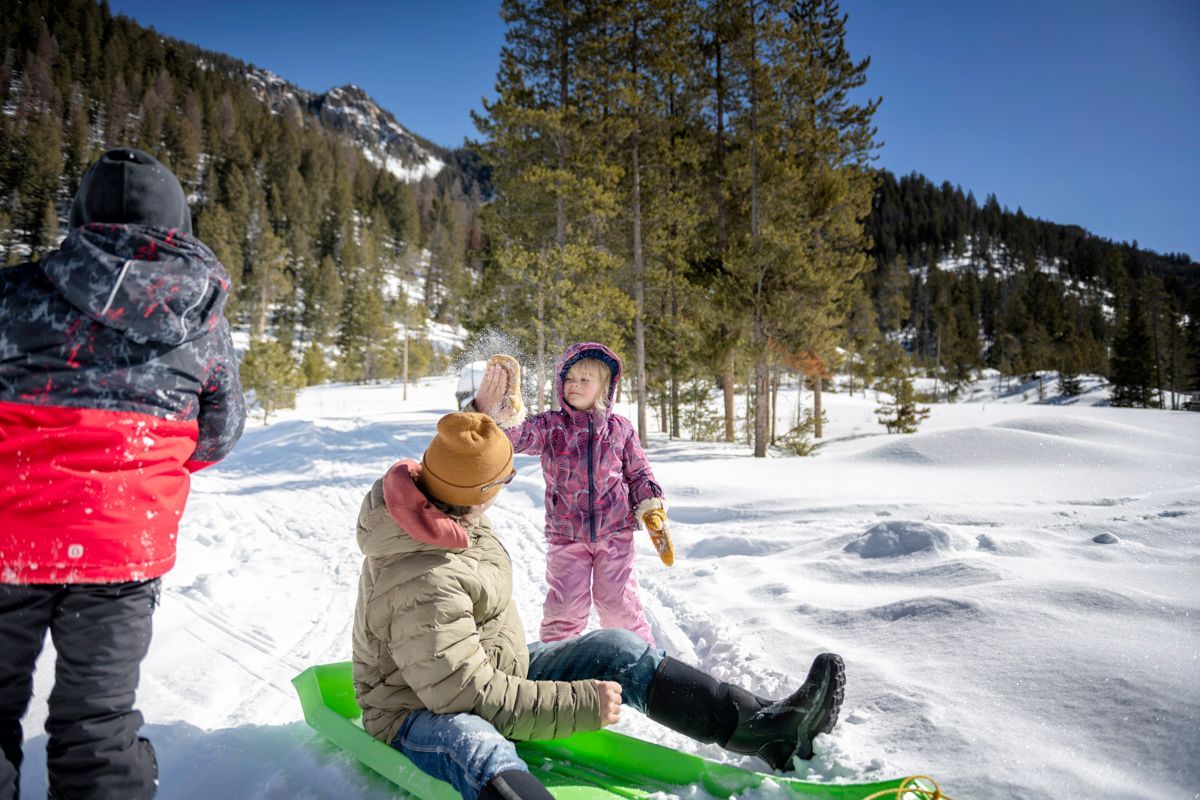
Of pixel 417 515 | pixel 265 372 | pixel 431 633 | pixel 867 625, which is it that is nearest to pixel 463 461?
pixel 417 515

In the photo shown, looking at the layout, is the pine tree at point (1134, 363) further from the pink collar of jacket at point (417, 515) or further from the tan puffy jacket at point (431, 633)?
the pink collar of jacket at point (417, 515)

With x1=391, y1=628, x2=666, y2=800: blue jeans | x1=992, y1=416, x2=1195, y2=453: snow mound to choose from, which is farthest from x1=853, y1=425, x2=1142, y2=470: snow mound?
x1=391, y1=628, x2=666, y2=800: blue jeans

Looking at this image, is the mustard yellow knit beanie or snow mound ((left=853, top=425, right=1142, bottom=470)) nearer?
the mustard yellow knit beanie

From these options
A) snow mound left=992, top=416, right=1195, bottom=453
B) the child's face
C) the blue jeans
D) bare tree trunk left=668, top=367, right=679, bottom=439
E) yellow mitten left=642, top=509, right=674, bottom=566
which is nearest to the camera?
the blue jeans

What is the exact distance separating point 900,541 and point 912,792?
3058 mm

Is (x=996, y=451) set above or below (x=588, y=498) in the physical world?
below

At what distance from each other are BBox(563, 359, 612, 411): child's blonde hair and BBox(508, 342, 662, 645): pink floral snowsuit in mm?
29

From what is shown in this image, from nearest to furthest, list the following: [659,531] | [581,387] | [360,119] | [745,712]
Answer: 1. [745,712]
2. [659,531]
3. [581,387]
4. [360,119]

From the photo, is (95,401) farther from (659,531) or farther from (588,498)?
(659,531)

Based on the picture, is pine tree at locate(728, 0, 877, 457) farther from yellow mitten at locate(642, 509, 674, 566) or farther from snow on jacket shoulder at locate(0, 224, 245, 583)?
snow on jacket shoulder at locate(0, 224, 245, 583)

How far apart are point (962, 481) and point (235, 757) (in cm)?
968

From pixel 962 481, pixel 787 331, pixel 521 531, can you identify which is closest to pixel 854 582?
pixel 521 531

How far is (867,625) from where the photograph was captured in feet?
11.3

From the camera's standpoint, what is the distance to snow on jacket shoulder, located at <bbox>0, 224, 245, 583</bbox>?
158 centimetres
